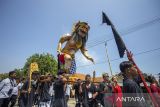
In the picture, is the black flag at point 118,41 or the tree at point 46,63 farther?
the tree at point 46,63

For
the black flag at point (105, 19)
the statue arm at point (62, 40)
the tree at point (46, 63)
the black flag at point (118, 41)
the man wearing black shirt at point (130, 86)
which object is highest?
the tree at point (46, 63)

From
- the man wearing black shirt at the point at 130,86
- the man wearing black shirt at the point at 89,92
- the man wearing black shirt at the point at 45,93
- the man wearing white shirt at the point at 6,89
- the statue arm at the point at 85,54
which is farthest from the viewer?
the statue arm at the point at 85,54

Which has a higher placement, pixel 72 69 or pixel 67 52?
pixel 67 52

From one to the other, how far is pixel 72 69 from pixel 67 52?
0.77 m

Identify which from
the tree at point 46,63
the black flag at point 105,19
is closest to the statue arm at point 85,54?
the black flag at point 105,19

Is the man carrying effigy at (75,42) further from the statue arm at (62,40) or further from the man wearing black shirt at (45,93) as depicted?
the man wearing black shirt at (45,93)

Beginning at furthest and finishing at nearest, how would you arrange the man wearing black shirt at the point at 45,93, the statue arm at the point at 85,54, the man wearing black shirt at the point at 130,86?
the statue arm at the point at 85,54, the man wearing black shirt at the point at 45,93, the man wearing black shirt at the point at 130,86

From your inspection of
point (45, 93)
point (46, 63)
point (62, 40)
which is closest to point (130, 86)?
point (45, 93)

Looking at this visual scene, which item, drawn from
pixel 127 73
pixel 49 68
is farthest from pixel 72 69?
pixel 49 68

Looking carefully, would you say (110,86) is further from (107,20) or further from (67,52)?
(107,20)

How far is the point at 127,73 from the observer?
411 cm

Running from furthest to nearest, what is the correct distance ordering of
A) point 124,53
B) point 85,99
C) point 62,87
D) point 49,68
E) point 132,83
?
point 49,68 → point 85,99 → point 62,87 → point 124,53 → point 132,83

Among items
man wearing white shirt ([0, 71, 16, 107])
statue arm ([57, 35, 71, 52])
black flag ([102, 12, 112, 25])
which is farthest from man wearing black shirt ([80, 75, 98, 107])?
black flag ([102, 12, 112, 25])

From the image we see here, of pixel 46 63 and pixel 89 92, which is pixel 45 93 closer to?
pixel 89 92
